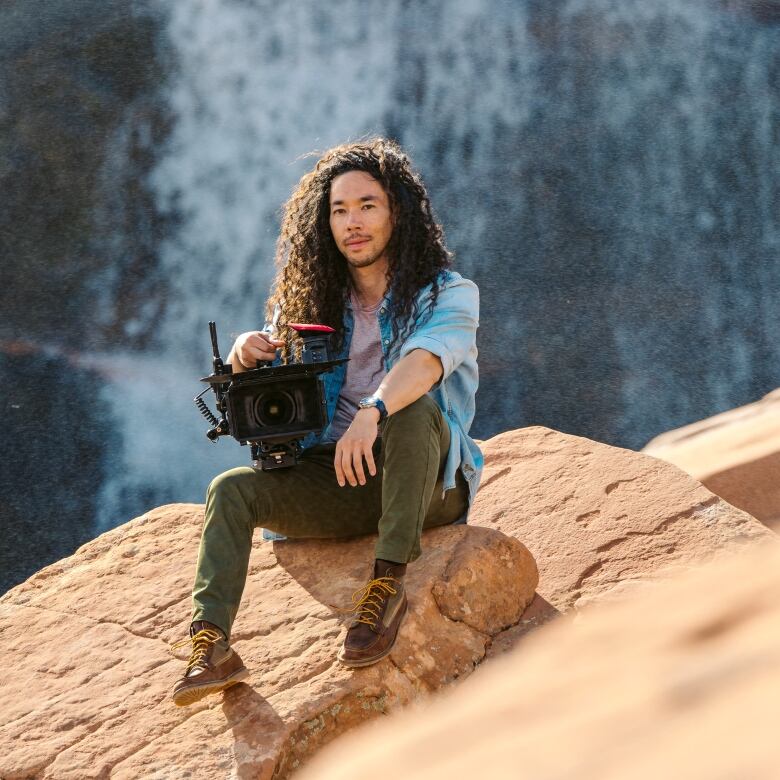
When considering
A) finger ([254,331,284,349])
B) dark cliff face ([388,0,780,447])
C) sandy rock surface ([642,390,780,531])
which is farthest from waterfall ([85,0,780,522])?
finger ([254,331,284,349])

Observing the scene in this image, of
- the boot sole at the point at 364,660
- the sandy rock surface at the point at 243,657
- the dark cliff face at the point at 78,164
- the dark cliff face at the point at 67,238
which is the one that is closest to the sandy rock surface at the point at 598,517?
the sandy rock surface at the point at 243,657

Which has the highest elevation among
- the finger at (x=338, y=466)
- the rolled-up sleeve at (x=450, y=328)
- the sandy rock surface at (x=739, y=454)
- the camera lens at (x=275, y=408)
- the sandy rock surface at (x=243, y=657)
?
the rolled-up sleeve at (x=450, y=328)

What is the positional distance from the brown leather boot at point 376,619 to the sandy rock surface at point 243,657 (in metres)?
0.05

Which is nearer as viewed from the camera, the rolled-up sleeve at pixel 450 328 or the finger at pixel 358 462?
the finger at pixel 358 462

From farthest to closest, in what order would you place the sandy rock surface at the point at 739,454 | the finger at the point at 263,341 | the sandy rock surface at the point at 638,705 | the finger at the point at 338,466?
the sandy rock surface at the point at 739,454 < the finger at the point at 263,341 < the finger at the point at 338,466 < the sandy rock surface at the point at 638,705

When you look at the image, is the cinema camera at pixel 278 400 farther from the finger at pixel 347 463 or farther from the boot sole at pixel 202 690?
the boot sole at pixel 202 690

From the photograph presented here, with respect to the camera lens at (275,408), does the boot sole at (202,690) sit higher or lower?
lower

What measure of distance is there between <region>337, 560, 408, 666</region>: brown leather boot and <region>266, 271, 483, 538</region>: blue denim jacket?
299 millimetres

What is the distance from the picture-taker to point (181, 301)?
6148 mm

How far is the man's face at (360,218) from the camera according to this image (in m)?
2.43

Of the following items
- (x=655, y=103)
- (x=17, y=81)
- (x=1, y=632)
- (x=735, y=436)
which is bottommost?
(x=735, y=436)

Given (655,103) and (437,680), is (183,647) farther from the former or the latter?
(655,103)

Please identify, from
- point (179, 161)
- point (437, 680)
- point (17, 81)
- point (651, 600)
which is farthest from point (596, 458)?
point (17, 81)

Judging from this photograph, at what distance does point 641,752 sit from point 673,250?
5.87m
